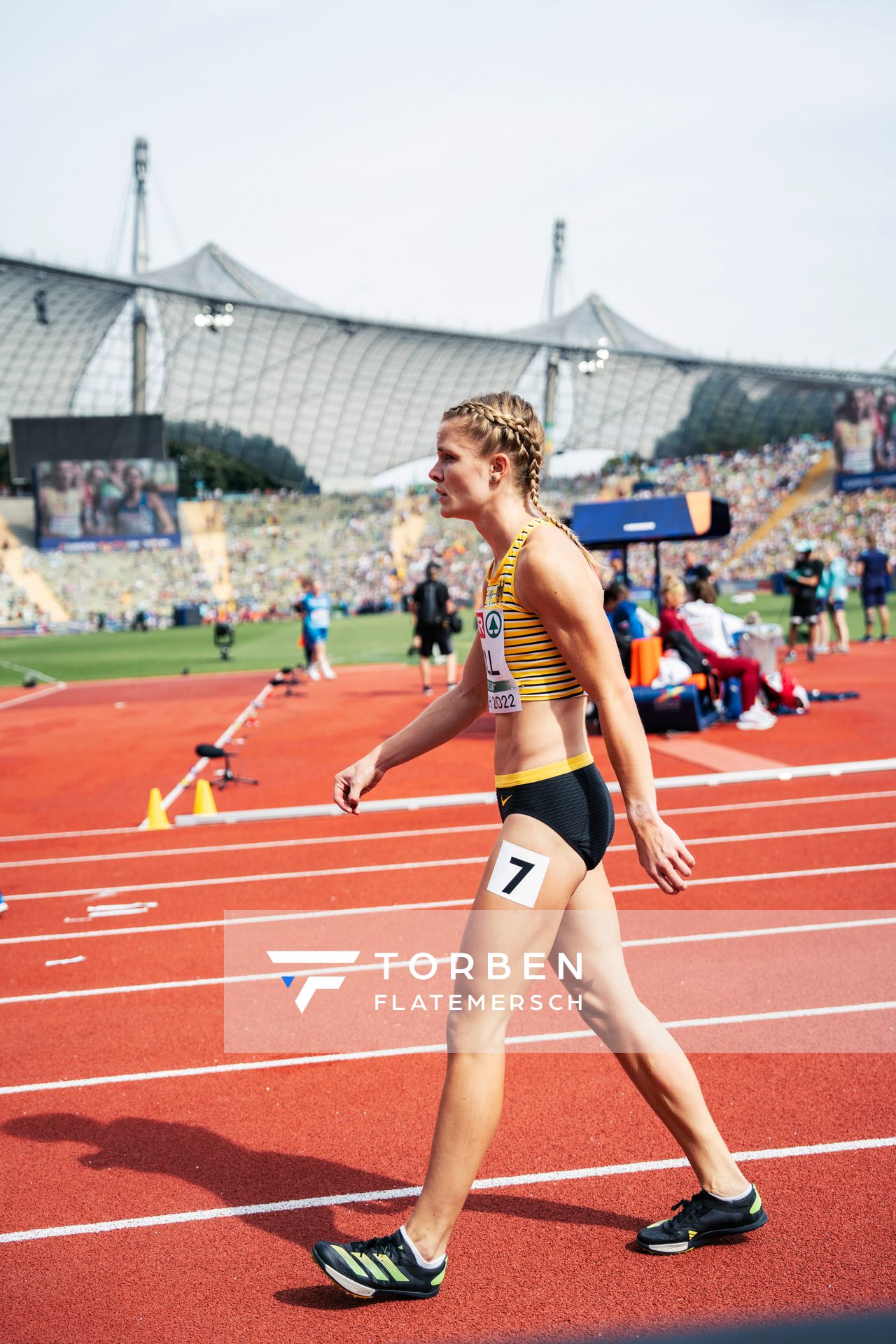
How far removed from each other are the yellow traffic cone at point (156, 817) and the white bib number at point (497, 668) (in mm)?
6381

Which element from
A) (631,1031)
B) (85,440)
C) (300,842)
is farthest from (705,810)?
(85,440)

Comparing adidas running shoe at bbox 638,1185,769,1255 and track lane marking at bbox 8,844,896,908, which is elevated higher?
adidas running shoe at bbox 638,1185,769,1255

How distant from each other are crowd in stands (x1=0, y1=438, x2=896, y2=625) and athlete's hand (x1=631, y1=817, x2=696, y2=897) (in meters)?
47.5

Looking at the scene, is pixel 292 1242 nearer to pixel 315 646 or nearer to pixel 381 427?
pixel 315 646

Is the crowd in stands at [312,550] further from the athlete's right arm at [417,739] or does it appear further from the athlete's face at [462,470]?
the athlete's face at [462,470]

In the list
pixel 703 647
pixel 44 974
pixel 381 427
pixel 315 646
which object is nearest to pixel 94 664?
pixel 315 646

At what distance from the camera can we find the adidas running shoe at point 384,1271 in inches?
103

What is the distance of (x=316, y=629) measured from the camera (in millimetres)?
20406

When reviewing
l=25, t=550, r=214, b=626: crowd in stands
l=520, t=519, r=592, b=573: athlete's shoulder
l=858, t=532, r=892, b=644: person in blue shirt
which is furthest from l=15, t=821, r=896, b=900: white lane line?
l=25, t=550, r=214, b=626: crowd in stands

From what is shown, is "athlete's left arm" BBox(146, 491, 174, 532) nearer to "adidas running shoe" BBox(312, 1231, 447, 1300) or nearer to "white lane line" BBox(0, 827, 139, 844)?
"white lane line" BBox(0, 827, 139, 844)

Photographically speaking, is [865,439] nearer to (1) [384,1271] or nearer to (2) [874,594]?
(2) [874,594]

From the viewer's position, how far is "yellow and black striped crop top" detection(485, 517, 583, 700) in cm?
270

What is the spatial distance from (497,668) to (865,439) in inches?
2229

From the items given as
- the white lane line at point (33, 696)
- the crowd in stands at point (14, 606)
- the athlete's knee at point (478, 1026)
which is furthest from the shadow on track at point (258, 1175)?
the crowd in stands at point (14, 606)
